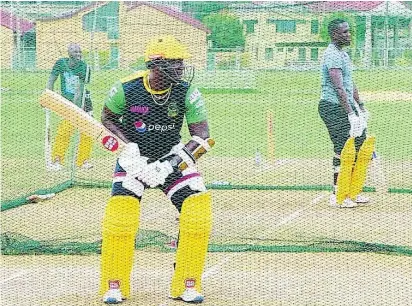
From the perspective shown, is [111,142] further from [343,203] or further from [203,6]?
[203,6]

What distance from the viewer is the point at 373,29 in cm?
1120

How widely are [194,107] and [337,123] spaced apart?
12.8 ft

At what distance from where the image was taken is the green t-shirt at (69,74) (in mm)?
12398

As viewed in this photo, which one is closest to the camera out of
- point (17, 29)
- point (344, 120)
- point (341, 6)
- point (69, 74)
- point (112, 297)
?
point (112, 297)

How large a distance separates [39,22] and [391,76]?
13.4ft

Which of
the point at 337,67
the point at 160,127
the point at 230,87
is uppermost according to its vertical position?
the point at 337,67

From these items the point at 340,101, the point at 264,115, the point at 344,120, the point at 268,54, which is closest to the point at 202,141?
the point at 340,101

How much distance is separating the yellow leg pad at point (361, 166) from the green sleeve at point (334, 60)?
871mm

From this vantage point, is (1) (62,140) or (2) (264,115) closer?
(1) (62,140)

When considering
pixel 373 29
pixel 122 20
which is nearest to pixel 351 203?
pixel 373 29

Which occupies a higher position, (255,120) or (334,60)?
(334,60)

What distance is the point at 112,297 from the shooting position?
672 cm

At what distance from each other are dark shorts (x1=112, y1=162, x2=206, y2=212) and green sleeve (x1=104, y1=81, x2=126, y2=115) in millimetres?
375

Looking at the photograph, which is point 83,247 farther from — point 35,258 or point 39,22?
point 39,22
